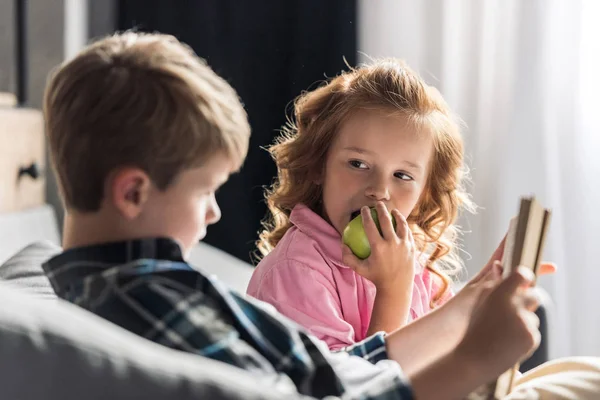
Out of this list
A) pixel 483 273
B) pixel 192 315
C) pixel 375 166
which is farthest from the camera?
pixel 375 166

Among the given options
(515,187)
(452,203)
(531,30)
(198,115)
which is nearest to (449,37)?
(531,30)

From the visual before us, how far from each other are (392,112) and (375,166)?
89 millimetres

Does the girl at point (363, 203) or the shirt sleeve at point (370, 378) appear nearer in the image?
the shirt sleeve at point (370, 378)

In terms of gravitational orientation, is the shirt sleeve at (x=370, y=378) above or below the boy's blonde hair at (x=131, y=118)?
below

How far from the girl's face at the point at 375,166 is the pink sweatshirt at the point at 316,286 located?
5cm

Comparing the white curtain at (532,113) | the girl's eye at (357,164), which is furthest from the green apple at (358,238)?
the white curtain at (532,113)

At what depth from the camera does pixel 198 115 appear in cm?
86

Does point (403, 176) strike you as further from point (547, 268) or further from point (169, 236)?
point (169, 236)

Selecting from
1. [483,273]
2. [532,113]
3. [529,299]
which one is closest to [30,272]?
[483,273]

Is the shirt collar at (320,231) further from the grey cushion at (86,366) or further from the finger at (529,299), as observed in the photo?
the grey cushion at (86,366)

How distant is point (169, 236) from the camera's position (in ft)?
2.95

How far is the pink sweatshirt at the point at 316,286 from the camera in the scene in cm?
128

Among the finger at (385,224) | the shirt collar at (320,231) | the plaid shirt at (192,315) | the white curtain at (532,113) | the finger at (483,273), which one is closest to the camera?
the plaid shirt at (192,315)

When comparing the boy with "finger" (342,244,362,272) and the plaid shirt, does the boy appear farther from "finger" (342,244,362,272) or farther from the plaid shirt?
"finger" (342,244,362,272)
